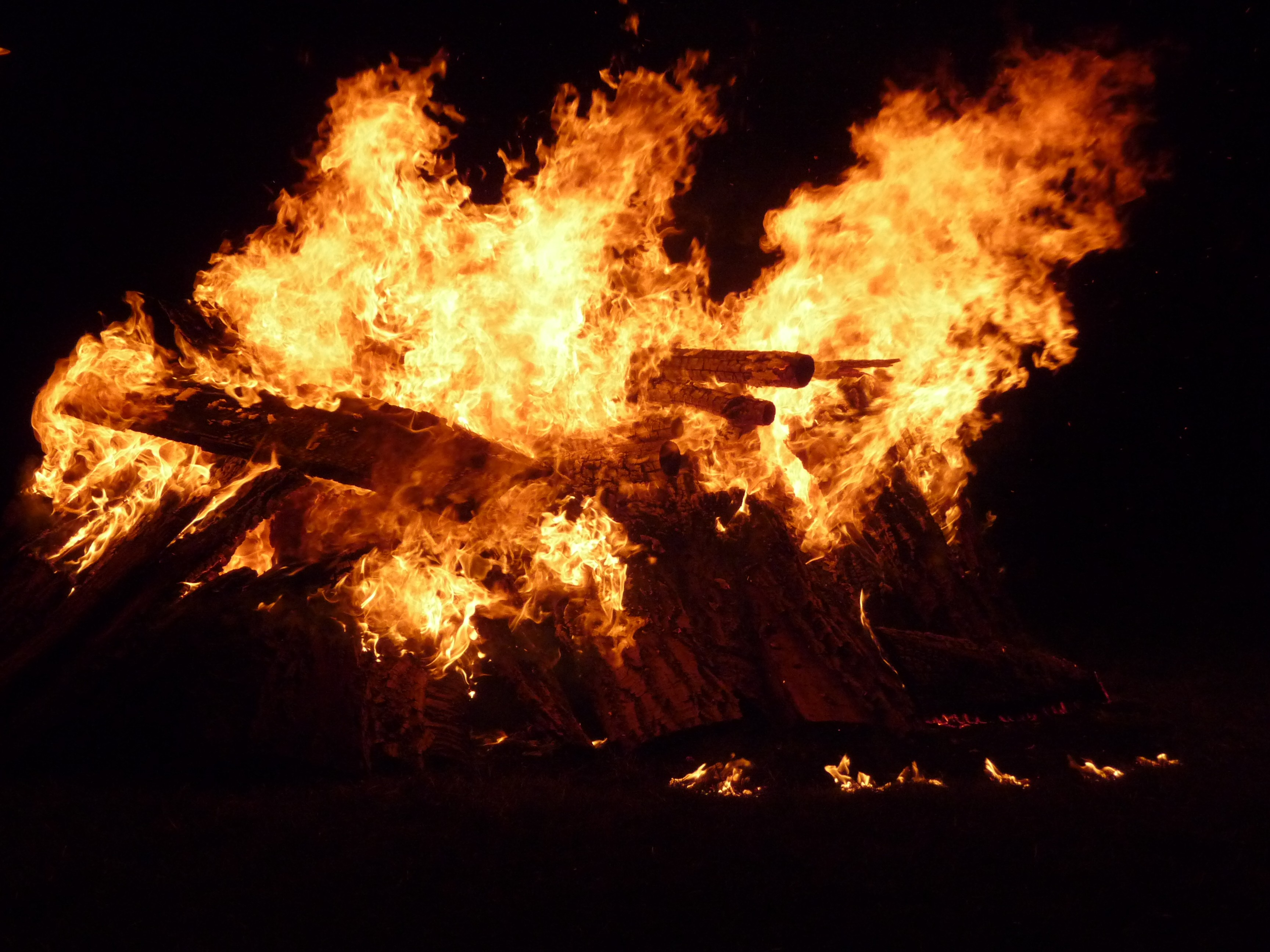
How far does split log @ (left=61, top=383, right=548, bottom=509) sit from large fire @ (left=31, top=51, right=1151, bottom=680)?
0.34 m

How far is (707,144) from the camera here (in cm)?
866

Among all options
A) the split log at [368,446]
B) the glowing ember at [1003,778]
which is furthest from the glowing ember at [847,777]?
the split log at [368,446]

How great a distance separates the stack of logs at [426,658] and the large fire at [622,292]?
45 centimetres

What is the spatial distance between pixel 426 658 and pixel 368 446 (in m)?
Result: 1.71

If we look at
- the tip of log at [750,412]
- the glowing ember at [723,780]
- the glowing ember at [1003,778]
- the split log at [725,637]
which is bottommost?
the glowing ember at [1003,778]

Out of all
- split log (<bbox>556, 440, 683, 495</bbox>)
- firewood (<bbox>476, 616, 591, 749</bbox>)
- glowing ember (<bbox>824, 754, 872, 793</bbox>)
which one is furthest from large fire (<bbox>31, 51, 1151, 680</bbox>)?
glowing ember (<bbox>824, 754, 872, 793</bbox>)

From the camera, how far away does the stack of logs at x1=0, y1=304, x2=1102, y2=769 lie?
4637 mm

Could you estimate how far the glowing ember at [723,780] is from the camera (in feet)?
14.7

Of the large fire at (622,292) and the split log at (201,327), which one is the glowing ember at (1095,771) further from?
the split log at (201,327)

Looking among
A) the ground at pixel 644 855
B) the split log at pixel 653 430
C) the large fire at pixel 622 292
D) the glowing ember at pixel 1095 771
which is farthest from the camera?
the large fire at pixel 622 292

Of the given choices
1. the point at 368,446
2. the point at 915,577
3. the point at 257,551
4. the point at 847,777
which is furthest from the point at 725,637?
the point at 257,551

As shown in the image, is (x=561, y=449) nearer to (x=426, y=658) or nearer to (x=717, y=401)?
(x=717, y=401)

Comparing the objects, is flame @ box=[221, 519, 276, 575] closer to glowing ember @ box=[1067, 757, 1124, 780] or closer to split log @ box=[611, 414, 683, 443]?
split log @ box=[611, 414, 683, 443]

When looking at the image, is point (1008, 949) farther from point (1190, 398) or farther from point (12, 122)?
point (12, 122)
